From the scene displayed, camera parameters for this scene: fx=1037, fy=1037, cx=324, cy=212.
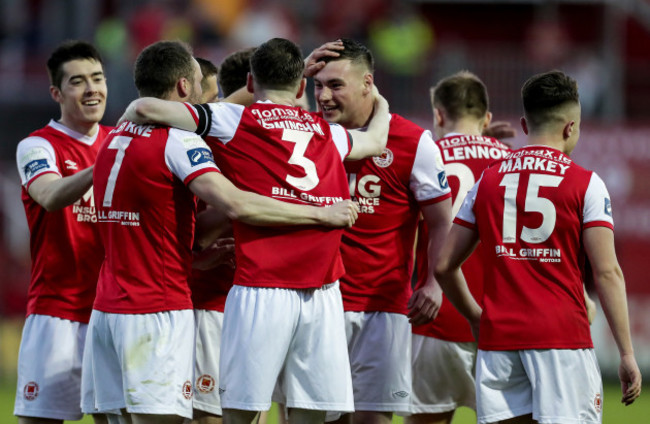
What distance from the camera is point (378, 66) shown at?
1767cm

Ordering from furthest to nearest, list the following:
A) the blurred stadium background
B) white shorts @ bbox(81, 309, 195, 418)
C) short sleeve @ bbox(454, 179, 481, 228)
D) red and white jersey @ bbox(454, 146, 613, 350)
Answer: the blurred stadium background
short sleeve @ bbox(454, 179, 481, 228)
white shorts @ bbox(81, 309, 195, 418)
red and white jersey @ bbox(454, 146, 613, 350)

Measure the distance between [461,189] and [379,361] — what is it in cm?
142

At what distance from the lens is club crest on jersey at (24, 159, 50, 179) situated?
22.1 feet

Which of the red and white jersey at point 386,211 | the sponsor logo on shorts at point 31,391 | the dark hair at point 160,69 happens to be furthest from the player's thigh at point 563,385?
the sponsor logo on shorts at point 31,391

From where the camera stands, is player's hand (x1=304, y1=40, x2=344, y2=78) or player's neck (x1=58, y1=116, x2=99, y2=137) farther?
player's neck (x1=58, y1=116, x2=99, y2=137)

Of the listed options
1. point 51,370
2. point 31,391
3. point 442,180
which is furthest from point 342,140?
point 31,391

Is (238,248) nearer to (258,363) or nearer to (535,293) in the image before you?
(258,363)

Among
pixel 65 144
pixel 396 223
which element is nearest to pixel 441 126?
pixel 396 223

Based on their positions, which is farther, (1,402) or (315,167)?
(1,402)

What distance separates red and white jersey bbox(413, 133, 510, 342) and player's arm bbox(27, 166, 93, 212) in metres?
2.35

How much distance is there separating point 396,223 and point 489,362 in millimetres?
1385

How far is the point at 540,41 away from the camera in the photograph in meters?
19.4

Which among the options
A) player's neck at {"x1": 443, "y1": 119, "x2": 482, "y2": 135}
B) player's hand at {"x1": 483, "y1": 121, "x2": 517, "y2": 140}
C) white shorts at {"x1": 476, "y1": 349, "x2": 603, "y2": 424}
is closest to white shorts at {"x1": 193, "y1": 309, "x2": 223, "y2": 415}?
white shorts at {"x1": 476, "y1": 349, "x2": 603, "y2": 424}

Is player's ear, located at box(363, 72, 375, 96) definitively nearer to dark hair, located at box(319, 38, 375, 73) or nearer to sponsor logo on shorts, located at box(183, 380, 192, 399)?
dark hair, located at box(319, 38, 375, 73)
